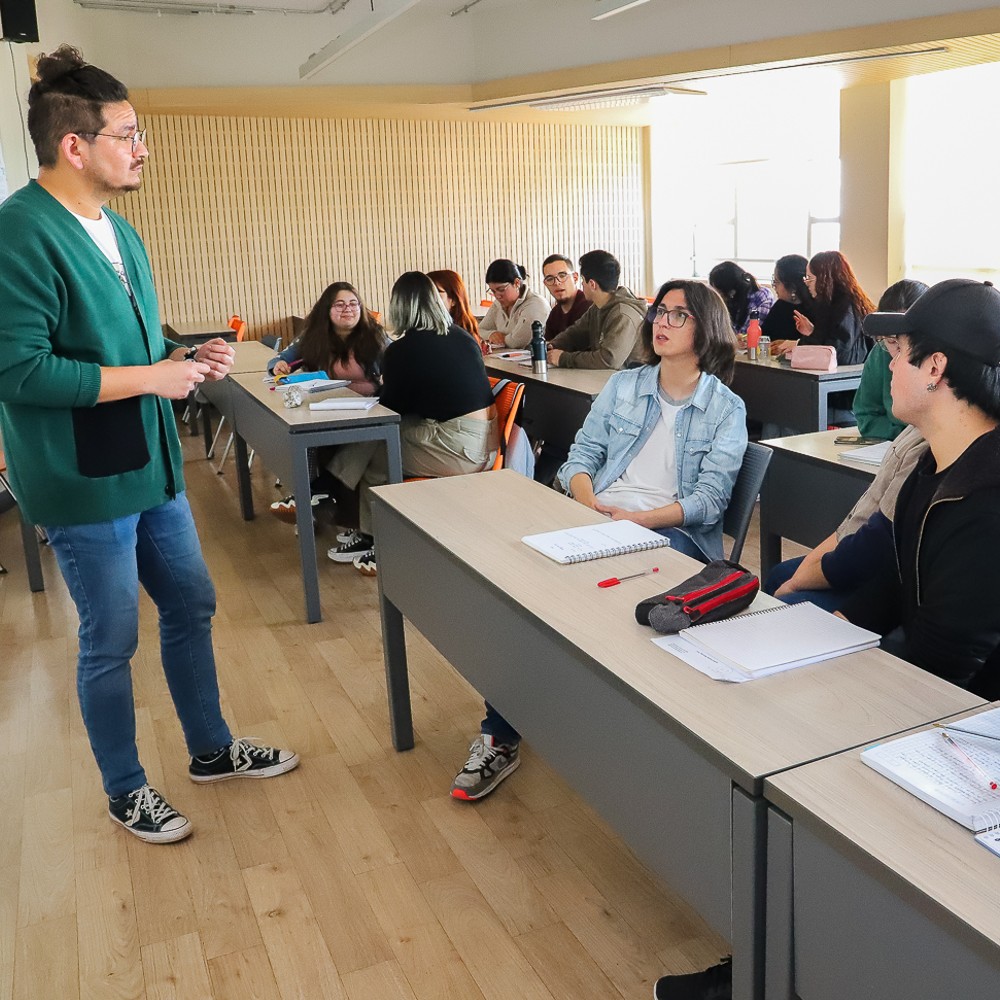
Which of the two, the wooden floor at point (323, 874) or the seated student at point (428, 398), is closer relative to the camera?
the wooden floor at point (323, 874)

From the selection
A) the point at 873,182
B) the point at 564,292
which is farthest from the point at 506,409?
the point at 873,182

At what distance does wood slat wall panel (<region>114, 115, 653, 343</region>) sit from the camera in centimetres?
975

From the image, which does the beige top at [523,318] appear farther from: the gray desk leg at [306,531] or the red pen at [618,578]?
the red pen at [618,578]

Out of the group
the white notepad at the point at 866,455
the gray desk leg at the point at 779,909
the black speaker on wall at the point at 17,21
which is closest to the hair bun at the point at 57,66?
the gray desk leg at the point at 779,909

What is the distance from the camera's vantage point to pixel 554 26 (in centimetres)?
867

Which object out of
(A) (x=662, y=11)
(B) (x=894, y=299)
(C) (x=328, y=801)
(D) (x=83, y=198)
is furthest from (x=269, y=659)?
(A) (x=662, y=11)

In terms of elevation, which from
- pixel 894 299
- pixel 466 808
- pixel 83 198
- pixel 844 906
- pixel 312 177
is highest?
pixel 312 177

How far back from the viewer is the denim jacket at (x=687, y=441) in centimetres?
302

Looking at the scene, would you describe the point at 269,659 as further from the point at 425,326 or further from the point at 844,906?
the point at 844,906

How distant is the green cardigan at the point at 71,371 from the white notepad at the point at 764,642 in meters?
1.31

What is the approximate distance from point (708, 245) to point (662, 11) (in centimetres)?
429

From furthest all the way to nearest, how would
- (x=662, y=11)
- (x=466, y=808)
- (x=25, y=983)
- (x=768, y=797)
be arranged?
(x=662, y=11), (x=466, y=808), (x=25, y=983), (x=768, y=797)

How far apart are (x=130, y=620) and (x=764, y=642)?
4.98 ft

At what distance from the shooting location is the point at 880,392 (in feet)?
12.0
